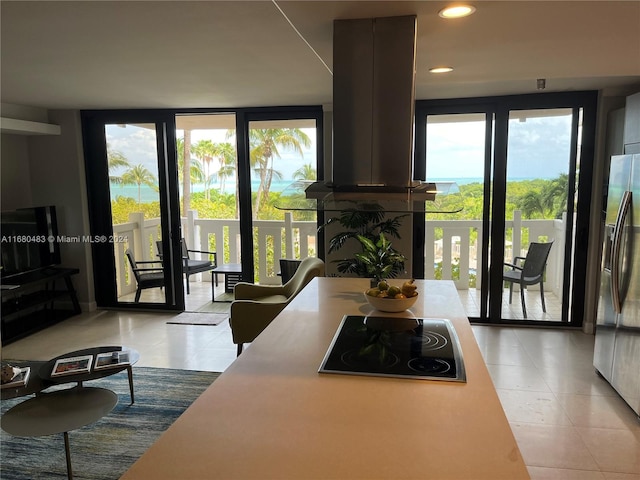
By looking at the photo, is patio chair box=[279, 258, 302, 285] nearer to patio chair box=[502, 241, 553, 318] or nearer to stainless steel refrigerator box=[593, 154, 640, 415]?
patio chair box=[502, 241, 553, 318]

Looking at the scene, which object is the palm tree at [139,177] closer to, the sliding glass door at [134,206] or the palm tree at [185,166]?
the sliding glass door at [134,206]

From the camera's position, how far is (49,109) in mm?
5152

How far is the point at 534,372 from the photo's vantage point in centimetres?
362

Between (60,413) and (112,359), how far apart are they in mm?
535

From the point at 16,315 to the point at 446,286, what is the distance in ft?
14.9

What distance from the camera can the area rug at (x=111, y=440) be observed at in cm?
246

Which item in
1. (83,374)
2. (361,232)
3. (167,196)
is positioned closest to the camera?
(83,374)

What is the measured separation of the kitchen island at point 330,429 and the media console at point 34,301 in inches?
153

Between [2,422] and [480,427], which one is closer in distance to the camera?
[480,427]

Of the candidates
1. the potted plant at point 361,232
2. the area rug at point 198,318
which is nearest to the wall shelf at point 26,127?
the area rug at point 198,318

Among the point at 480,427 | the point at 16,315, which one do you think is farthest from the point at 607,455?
the point at 16,315

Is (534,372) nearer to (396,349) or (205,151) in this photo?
(396,349)

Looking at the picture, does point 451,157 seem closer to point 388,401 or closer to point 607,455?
point 607,455

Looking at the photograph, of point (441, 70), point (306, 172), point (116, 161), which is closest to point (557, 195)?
point (441, 70)
